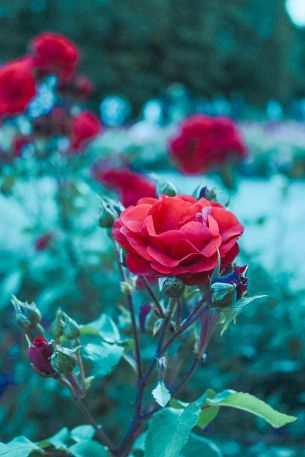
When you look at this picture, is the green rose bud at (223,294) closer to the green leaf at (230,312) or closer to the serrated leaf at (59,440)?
the green leaf at (230,312)

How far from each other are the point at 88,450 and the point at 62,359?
16 centimetres

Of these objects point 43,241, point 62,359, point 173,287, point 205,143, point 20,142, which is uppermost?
point 173,287

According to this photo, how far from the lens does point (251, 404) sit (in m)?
0.75

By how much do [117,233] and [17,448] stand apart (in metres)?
0.28

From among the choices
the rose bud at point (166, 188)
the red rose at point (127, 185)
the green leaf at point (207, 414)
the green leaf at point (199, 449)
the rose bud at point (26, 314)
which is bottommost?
the red rose at point (127, 185)

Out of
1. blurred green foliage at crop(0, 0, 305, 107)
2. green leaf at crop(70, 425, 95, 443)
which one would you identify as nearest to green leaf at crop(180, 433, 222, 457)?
green leaf at crop(70, 425, 95, 443)

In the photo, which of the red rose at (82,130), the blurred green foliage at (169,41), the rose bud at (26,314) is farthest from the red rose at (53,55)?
the blurred green foliage at (169,41)

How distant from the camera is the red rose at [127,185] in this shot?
1.59 meters

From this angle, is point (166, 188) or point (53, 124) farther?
point (53, 124)

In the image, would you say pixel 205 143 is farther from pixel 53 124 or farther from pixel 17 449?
pixel 17 449

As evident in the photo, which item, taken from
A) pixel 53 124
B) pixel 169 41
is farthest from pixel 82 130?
pixel 169 41

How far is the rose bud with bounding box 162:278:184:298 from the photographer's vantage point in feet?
2.19

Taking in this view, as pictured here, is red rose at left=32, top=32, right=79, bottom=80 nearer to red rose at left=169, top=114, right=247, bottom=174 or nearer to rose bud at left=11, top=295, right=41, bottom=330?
red rose at left=169, top=114, right=247, bottom=174

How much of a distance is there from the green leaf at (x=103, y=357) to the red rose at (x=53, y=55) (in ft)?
3.34
